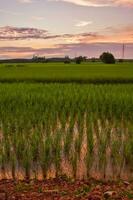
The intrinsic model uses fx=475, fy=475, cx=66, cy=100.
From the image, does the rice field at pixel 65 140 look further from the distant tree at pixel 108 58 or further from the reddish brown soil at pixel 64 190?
the distant tree at pixel 108 58

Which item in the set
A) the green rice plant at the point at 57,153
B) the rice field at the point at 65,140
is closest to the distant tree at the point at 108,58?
the rice field at the point at 65,140

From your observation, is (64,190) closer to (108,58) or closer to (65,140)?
(65,140)

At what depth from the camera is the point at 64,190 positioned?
16.5ft

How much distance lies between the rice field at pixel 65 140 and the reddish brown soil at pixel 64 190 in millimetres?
547

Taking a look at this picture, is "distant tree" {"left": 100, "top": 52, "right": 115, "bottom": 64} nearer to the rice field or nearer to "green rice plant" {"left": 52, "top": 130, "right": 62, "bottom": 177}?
the rice field

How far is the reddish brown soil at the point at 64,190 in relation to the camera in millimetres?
4773

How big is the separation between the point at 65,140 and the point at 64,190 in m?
2.29

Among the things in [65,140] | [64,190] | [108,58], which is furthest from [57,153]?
[108,58]

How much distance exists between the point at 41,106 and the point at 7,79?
44.6ft

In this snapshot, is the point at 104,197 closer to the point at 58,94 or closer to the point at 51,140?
the point at 51,140

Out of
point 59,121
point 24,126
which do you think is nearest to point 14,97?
point 59,121

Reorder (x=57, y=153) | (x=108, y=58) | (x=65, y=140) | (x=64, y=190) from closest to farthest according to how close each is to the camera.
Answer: (x=64, y=190), (x=57, y=153), (x=65, y=140), (x=108, y=58)

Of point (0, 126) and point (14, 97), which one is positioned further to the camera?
point (14, 97)

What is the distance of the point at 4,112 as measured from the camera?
10625mm
